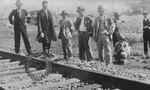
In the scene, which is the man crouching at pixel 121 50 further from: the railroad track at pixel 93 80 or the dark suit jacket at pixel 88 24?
the railroad track at pixel 93 80

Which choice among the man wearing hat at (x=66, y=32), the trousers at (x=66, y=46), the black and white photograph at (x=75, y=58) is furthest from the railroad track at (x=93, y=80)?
the trousers at (x=66, y=46)

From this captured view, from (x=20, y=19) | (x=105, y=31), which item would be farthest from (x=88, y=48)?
(x=20, y=19)

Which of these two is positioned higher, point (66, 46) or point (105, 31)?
point (105, 31)

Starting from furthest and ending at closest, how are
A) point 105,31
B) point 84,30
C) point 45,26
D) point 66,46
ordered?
1. point 66,46
2. point 45,26
3. point 84,30
4. point 105,31

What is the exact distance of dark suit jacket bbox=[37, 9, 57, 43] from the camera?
10984 millimetres

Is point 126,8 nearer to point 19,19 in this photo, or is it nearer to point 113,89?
point 19,19

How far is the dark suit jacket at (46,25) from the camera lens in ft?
36.0

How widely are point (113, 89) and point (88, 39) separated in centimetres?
523

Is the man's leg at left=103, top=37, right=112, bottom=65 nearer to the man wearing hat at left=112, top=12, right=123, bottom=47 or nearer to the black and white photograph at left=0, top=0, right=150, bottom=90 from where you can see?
the black and white photograph at left=0, top=0, right=150, bottom=90

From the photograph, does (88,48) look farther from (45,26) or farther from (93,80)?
(93,80)

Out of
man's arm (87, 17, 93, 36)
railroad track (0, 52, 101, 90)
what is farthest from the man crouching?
railroad track (0, 52, 101, 90)

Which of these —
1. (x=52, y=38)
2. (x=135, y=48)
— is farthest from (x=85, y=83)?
(x=135, y=48)

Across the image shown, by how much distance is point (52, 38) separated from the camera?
11.2m

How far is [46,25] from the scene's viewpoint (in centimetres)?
1106
